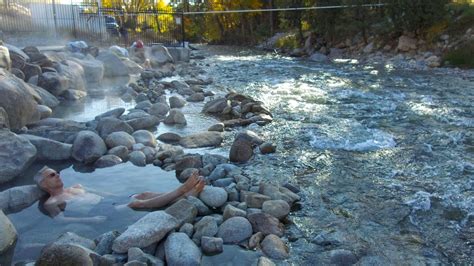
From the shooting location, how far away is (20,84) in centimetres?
995

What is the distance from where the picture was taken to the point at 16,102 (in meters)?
9.30

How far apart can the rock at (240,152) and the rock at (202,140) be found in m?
1.14

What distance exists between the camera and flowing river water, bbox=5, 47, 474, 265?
17.1 feet

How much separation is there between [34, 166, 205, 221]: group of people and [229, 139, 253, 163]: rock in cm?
179

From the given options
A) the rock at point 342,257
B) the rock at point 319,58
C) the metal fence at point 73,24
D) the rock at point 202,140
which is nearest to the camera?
the rock at point 342,257

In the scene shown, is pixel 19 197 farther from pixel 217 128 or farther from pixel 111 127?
pixel 217 128

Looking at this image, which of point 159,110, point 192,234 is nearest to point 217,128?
point 159,110

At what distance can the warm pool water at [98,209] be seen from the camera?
5328mm

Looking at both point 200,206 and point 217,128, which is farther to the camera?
point 217,128

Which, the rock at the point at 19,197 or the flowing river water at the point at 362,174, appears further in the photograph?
the rock at the point at 19,197

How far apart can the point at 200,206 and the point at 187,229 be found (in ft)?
2.05

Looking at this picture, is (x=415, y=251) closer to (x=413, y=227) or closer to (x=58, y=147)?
(x=413, y=227)

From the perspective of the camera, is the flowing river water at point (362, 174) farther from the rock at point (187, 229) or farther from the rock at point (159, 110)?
the rock at point (187, 229)

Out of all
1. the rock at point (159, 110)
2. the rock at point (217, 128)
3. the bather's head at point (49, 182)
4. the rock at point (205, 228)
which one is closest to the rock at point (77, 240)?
the rock at point (205, 228)
